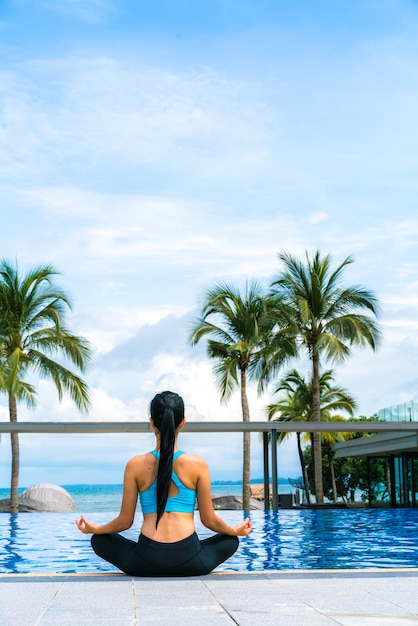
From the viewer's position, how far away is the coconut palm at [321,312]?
95.3 feet

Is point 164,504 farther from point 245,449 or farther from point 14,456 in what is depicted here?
point 245,449

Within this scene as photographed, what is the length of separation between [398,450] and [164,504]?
81.9ft

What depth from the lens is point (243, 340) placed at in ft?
101

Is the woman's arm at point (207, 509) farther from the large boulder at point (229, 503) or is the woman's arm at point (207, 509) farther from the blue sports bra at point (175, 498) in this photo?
the large boulder at point (229, 503)

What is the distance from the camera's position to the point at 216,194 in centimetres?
2686

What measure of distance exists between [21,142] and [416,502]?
714 inches

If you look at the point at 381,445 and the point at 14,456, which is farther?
the point at 381,445

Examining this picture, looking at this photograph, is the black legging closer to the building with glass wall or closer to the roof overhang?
the building with glass wall

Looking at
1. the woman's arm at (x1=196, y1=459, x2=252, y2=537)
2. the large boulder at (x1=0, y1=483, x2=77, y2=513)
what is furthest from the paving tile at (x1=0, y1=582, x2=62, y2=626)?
the large boulder at (x1=0, y1=483, x2=77, y2=513)

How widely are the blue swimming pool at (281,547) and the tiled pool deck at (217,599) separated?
11.2 ft

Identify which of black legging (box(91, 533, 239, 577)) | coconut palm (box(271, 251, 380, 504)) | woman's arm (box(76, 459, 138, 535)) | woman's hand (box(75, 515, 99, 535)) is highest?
coconut palm (box(271, 251, 380, 504))

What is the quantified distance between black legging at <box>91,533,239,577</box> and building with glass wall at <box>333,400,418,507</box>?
21103 millimetres

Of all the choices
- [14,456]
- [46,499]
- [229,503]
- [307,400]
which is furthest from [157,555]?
[229,503]

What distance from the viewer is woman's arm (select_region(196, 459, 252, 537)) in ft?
18.1
